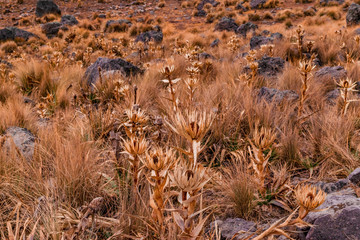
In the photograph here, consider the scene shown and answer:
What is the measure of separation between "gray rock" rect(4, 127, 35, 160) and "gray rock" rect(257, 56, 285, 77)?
151 inches

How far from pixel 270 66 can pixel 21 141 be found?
4.19m

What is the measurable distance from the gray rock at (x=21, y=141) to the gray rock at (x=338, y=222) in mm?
2067

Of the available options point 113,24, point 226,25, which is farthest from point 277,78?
point 113,24

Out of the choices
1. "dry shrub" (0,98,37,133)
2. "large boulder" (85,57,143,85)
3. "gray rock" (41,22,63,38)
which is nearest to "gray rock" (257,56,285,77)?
"large boulder" (85,57,143,85)

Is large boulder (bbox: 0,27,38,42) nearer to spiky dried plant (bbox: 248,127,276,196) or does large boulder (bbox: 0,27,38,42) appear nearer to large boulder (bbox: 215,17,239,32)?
large boulder (bbox: 215,17,239,32)

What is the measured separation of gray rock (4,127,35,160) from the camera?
7.27ft

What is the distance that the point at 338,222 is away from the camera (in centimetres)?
122

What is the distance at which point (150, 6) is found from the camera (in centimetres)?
2739

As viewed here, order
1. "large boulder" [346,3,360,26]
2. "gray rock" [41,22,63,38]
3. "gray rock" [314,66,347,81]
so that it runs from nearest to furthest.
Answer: "gray rock" [314,66,347,81], "large boulder" [346,3,360,26], "gray rock" [41,22,63,38]

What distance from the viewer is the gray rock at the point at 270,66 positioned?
15.8 feet

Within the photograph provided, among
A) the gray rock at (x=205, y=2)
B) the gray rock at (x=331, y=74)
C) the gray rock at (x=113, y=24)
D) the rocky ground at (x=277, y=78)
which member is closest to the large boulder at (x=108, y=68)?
the rocky ground at (x=277, y=78)

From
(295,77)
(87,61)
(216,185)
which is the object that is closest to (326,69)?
(295,77)

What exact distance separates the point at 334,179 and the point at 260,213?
70cm

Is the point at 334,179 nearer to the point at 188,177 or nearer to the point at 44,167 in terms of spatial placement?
the point at 188,177
